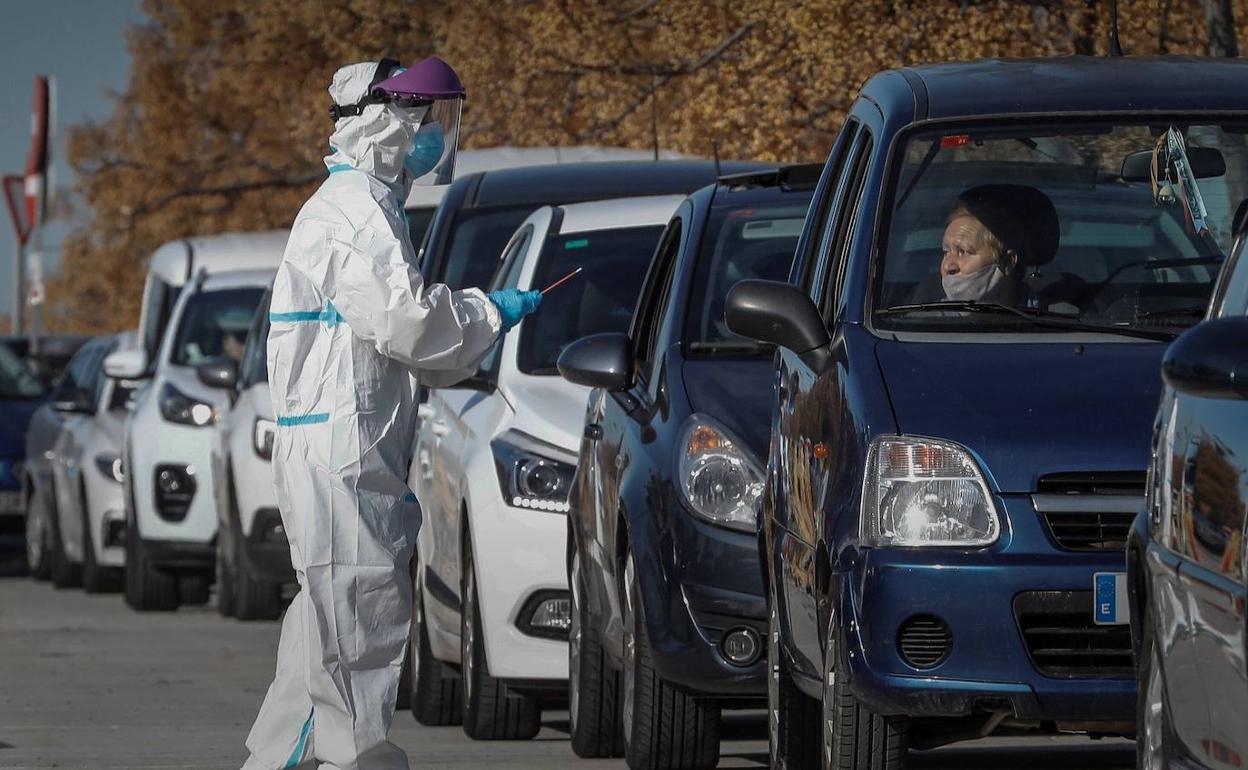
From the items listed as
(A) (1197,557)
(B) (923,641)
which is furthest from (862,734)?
(A) (1197,557)

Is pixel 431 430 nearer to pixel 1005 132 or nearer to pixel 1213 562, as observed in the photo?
pixel 1005 132

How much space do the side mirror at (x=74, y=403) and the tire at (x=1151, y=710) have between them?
17.9 m

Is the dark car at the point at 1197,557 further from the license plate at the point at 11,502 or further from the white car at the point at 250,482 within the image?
the license plate at the point at 11,502

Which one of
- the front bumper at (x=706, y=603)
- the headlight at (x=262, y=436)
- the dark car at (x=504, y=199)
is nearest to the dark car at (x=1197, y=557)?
the front bumper at (x=706, y=603)

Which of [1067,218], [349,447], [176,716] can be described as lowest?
[176,716]

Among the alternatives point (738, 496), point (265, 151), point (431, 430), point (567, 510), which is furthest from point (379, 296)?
point (265, 151)

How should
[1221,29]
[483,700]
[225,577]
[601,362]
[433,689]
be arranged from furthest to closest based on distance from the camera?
1. [225,577]
2. [1221,29]
3. [433,689]
4. [483,700]
5. [601,362]

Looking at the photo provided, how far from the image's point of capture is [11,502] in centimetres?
2630

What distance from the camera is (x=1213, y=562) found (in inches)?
196

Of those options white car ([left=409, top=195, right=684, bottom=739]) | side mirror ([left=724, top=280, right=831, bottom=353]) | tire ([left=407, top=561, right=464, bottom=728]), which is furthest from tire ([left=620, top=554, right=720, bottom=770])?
tire ([left=407, top=561, right=464, bottom=728])

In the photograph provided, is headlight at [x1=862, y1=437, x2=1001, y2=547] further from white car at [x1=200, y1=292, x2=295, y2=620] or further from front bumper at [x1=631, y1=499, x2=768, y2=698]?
white car at [x1=200, y1=292, x2=295, y2=620]

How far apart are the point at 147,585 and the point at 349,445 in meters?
12.5

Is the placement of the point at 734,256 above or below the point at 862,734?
above

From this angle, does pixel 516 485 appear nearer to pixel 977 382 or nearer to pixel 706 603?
pixel 706 603
